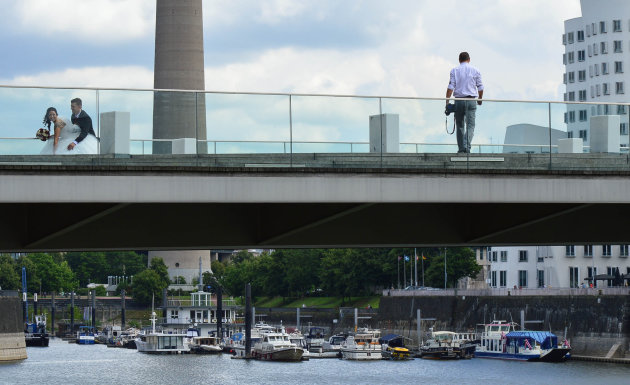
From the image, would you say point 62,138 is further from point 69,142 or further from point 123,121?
point 123,121

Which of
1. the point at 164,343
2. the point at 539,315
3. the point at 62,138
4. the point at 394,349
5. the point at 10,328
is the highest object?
the point at 62,138

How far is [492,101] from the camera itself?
25672mm

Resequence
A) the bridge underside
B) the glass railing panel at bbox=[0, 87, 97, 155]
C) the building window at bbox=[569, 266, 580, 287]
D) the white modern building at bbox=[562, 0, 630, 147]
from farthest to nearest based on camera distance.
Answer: the white modern building at bbox=[562, 0, 630, 147]
the building window at bbox=[569, 266, 580, 287]
the bridge underside
the glass railing panel at bbox=[0, 87, 97, 155]

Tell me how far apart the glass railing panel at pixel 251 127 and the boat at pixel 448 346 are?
303ft

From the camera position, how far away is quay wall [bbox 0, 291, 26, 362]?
359 feet

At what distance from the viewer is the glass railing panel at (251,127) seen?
24.5 m

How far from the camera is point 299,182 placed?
2334 centimetres

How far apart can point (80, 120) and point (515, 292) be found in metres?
104

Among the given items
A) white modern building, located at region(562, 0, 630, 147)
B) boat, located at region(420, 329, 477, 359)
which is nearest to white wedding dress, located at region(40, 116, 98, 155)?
boat, located at region(420, 329, 477, 359)

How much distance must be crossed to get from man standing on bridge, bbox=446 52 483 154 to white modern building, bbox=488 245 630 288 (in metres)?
99.6

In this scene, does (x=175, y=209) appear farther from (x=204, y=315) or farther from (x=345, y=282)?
(x=345, y=282)

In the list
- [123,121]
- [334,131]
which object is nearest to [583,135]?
[334,131]

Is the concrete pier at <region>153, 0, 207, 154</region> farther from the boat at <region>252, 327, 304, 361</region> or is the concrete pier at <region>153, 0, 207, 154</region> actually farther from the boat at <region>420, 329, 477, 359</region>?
the boat at <region>420, 329, 477, 359</region>

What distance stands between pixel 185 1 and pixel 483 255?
73.6 metres
